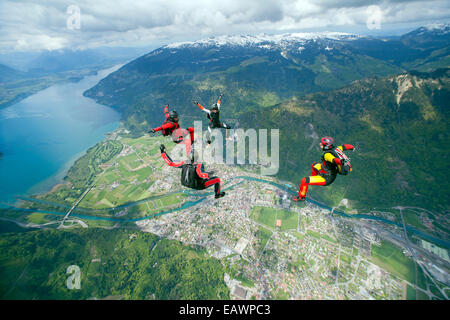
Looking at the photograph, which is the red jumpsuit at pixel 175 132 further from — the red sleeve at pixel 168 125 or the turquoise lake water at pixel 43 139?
the turquoise lake water at pixel 43 139

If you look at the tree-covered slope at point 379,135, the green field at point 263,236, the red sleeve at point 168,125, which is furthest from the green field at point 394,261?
the red sleeve at point 168,125

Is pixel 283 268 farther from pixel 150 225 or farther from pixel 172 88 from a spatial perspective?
pixel 172 88

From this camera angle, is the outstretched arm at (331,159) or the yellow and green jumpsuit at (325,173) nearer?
the outstretched arm at (331,159)

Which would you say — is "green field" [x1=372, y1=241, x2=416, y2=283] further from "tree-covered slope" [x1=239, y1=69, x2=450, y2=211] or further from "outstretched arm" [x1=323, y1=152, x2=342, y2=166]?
"outstretched arm" [x1=323, y1=152, x2=342, y2=166]

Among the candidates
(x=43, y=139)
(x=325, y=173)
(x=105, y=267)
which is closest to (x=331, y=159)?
(x=325, y=173)

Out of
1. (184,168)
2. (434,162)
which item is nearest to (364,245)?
(434,162)
